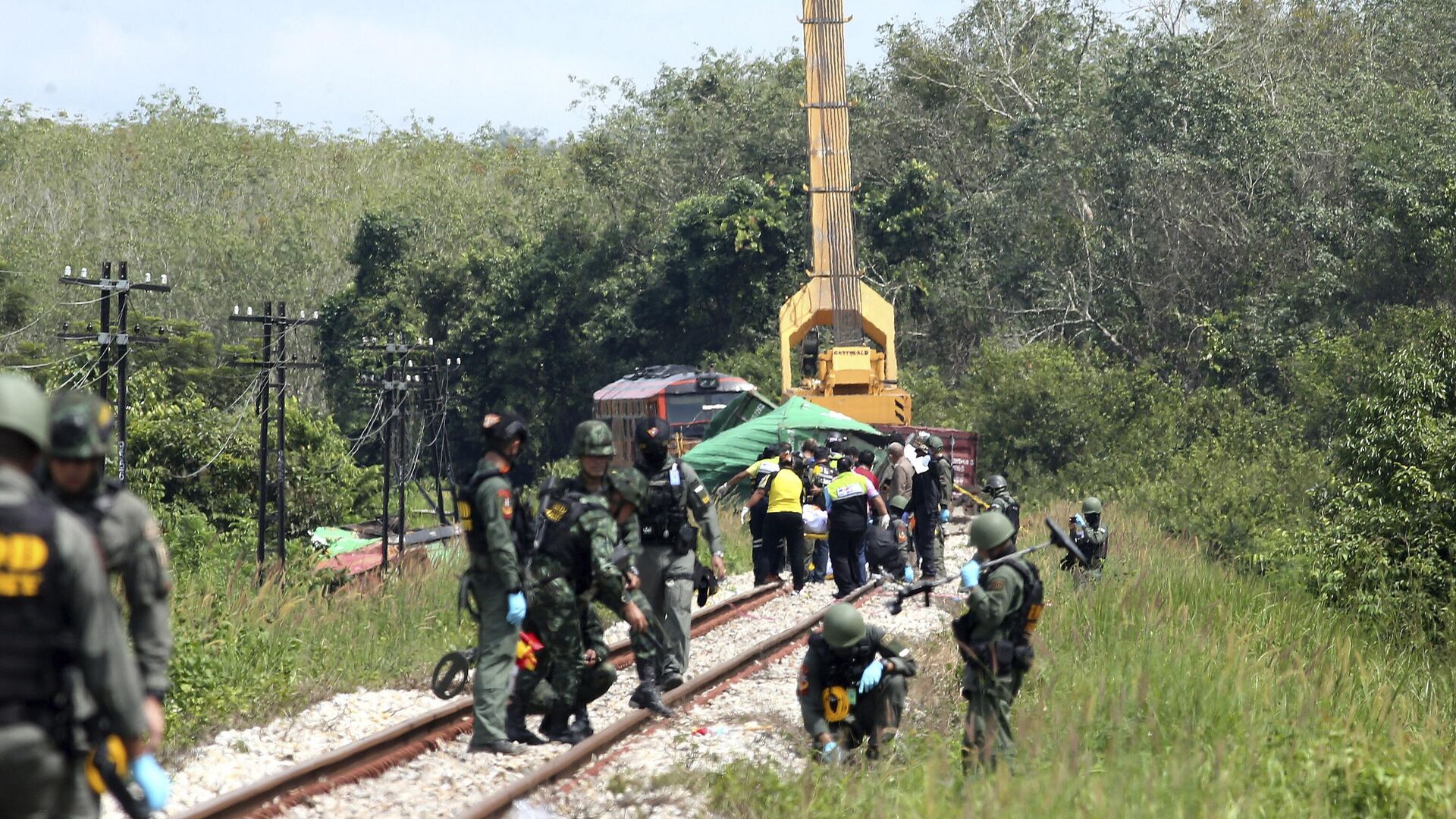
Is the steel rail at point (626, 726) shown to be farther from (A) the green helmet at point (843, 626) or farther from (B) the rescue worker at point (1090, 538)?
(B) the rescue worker at point (1090, 538)

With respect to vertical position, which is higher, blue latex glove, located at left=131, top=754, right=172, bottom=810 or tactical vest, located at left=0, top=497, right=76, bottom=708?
tactical vest, located at left=0, top=497, right=76, bottom=708

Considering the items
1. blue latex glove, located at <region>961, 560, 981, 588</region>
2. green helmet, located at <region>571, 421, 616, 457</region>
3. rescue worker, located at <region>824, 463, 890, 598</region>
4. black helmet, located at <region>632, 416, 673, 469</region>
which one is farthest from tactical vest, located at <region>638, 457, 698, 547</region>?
rescue worker, located at <region>824, 463, 890, 598</region>

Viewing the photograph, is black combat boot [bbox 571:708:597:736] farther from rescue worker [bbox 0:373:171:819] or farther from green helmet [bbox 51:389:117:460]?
rescue worker [bbox 0:373:171:819]

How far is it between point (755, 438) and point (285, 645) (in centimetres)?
1482

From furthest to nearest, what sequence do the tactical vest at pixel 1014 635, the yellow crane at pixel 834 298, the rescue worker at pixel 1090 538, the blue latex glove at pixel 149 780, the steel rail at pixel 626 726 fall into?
the yellow crane at pixel 834 298 < the rescue worker at pixel 1090 538 < the tactical vest at pixel 1014 635 < the steel rail at pixel 626 726 < the blue latex glove at pixel 149 780

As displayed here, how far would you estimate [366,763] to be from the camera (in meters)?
8.70

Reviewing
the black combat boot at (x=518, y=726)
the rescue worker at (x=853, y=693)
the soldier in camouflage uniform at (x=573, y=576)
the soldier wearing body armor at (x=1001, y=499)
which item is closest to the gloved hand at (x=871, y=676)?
the rescue worker at (x=853, y=693)

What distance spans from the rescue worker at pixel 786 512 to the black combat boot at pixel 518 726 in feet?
25.4

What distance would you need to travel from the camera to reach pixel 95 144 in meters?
92.9

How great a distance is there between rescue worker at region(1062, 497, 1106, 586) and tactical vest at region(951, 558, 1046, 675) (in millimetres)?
5986

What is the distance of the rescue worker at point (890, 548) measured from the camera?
18.5 m

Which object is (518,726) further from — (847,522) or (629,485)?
(847,522)

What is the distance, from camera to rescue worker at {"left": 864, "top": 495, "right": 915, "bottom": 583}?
18.5 m

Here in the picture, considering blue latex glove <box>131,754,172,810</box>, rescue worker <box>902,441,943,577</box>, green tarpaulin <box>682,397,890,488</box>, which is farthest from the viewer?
green tarpaulin <box>682,397,890,488</box>
